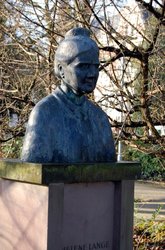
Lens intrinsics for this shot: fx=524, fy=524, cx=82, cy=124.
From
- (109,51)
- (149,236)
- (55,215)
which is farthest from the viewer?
(149,236)

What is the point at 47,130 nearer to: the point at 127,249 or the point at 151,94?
the point at 127,249

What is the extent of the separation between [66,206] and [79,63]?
1068 mm

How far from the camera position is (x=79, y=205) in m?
3.83

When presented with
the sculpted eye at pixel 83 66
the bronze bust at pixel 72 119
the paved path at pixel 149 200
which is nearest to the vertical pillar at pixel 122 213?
the bronze bust at pixel 72 119

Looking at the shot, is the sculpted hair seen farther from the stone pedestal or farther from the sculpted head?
the stone pedestal

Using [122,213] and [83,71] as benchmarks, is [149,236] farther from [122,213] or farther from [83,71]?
[83,71]

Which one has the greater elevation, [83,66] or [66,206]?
[83,66]

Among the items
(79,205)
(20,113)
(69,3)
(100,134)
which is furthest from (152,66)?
(79,205)

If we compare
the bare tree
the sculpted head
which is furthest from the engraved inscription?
the bare tree

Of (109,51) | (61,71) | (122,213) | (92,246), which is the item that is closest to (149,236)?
(109,51)

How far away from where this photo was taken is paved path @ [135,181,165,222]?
942 centimetres

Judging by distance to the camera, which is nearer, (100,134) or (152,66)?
(100,134)

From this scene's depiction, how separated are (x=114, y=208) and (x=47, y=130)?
83cm

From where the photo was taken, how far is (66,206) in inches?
147
